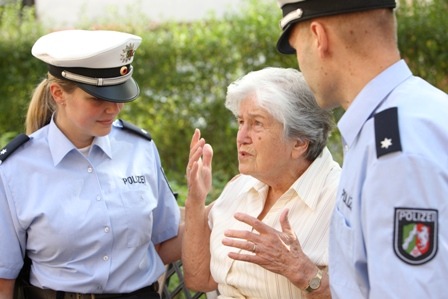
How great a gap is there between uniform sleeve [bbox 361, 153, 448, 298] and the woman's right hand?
1557 mm

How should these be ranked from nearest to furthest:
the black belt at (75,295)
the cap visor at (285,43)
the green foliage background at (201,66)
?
the cap visor at (285,43)
the black belt at (75,295)
the green foliage background at (201,66)

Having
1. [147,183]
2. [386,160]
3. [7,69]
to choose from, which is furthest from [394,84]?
[7,69]

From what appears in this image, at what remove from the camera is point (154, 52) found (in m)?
7.21

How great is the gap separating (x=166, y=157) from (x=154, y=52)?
907 mm

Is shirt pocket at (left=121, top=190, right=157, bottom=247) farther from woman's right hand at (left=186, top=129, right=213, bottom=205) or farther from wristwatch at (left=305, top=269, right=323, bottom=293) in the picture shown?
wristwatch at (left=305, top=269, right=323, bottom=293)

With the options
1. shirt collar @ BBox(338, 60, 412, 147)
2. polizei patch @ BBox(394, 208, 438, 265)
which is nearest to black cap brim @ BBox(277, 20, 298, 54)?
shirt collar @ BBox(338, 60, 412, 147)

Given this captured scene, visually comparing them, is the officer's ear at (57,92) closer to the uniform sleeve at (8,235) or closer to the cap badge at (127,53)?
the cap badge at (127,53)

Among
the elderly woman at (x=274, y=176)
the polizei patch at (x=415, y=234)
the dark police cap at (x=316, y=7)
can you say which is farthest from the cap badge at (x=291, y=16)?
the elderly woman at (x=274, y=176)

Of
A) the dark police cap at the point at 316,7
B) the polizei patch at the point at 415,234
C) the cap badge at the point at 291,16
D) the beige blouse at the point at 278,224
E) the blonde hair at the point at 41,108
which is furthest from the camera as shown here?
the blonde hair at the point at 41,108

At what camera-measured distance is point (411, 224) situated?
6.38ft

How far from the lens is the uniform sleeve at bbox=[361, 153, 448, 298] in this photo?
194cm

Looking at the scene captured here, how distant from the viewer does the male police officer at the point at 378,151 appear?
6.40ft

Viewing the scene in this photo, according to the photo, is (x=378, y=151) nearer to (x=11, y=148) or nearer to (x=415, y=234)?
(x=415, y=234)

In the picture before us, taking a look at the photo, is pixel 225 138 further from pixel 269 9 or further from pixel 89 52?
pixel 89 52
